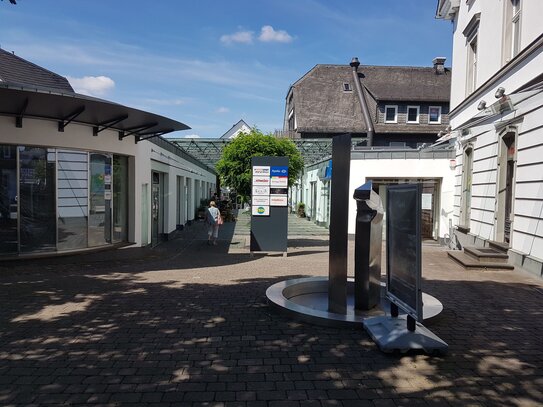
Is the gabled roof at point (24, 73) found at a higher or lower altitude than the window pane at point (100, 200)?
higher

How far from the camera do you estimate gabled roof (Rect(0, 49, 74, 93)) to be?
673 inches

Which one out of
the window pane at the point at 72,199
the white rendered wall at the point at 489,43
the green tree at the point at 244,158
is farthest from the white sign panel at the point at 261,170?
the white rendered wall at the point at 489,43

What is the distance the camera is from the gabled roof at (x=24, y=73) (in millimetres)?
17094

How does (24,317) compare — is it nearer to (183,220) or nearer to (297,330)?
(297,330)

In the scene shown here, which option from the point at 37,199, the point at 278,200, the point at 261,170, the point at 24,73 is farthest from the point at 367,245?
the point at 24,73

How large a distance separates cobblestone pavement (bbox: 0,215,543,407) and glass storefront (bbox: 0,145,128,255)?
1.63 m

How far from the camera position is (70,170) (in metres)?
10.5

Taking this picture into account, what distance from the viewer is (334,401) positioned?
12.1ft

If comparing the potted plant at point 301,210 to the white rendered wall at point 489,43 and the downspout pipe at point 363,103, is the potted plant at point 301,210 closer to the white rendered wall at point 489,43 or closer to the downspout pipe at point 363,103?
the downspout pipe at point 363,103

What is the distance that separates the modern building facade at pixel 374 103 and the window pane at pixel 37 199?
24.6 m

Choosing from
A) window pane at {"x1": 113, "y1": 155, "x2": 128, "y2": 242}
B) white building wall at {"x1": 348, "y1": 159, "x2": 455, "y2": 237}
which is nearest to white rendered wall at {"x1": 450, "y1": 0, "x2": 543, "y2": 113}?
white building wall at {"x1": 348, "y1": 159, "x2": 455, "y2": 237}

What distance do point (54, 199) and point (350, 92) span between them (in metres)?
30.0

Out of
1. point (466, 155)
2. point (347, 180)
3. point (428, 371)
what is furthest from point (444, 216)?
point (428, 371)

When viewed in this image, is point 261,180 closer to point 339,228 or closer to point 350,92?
point 339,228
